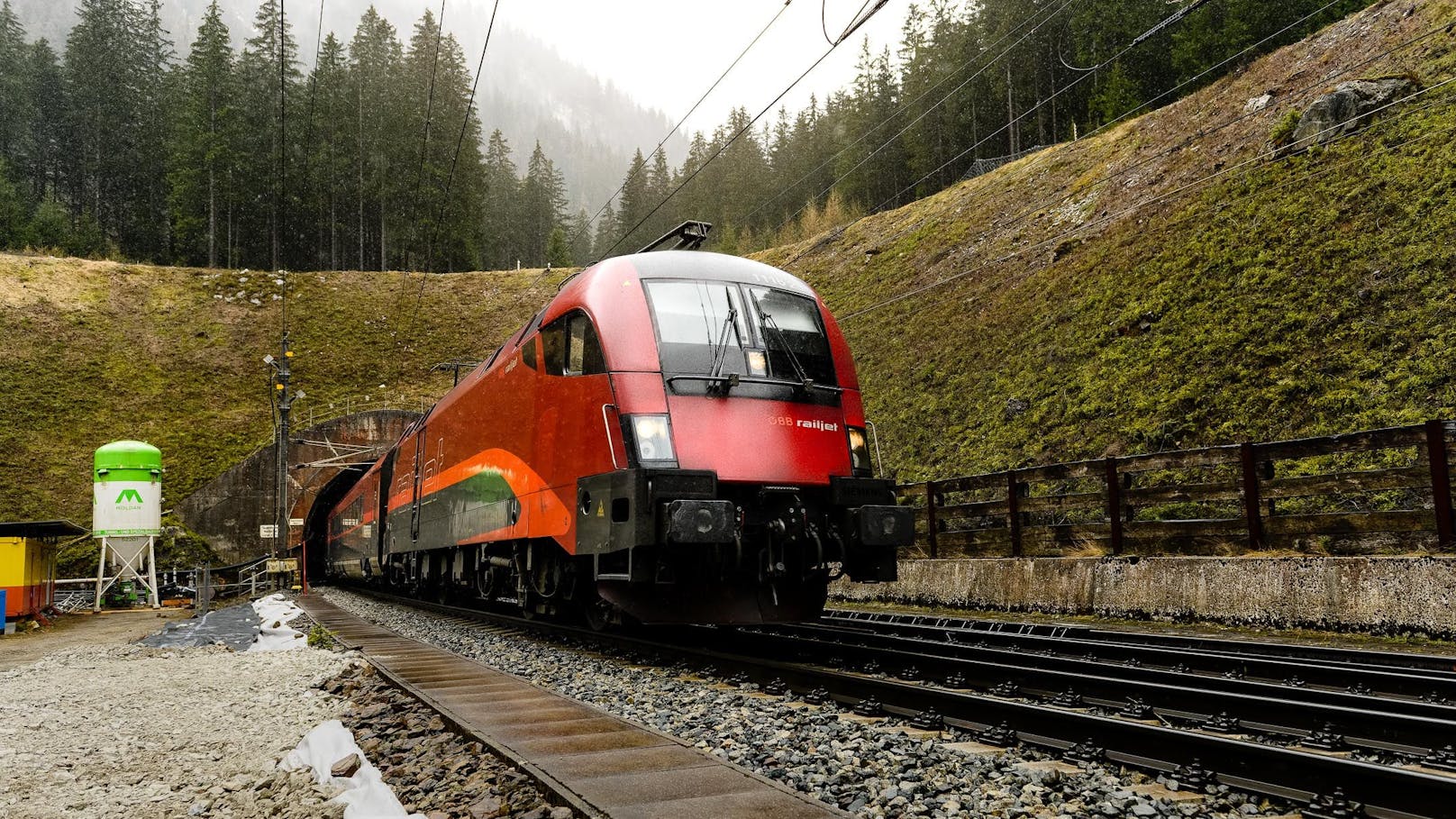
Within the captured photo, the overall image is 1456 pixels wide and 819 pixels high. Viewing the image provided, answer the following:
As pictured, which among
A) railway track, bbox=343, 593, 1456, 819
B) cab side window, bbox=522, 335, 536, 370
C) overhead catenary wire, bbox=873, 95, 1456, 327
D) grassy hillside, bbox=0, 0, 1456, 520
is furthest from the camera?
overhead catenary wire, bbox=873, 95, 1456, 327

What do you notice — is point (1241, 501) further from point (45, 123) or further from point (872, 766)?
point (45, 123)

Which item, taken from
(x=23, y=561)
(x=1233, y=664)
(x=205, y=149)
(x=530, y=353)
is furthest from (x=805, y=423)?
(x=205, y=149)

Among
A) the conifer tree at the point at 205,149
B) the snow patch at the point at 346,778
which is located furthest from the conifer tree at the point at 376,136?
the snow patch at the point at 346,778

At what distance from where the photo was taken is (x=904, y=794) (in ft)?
11.9

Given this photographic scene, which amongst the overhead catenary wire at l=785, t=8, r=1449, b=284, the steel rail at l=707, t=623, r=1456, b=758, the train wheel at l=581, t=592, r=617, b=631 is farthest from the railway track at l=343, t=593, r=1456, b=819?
the overhead catenary wire at l=785, t=8, r=1449, b=284

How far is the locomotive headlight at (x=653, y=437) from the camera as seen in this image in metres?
7.21

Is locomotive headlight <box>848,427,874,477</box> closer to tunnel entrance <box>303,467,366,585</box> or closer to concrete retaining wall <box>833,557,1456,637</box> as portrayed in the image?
concrete retaining wall <box>833,557,1456,637</box>

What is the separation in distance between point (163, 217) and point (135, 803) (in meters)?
69.0

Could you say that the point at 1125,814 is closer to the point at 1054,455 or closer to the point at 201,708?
the point at 201,708

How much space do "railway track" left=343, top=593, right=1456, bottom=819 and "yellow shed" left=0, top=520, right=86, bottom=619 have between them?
540 inches

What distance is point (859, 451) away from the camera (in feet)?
27.4

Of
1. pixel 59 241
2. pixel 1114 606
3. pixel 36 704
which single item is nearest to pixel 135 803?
pixel 36 704

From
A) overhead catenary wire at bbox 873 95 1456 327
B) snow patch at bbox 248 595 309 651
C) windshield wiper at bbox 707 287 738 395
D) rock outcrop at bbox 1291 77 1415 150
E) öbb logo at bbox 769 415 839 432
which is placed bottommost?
snow patch at bbox 248 595 309 651

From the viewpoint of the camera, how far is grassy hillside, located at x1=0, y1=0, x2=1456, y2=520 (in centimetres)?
1409
